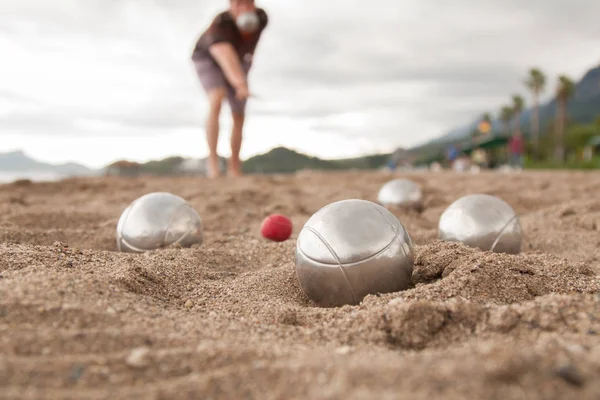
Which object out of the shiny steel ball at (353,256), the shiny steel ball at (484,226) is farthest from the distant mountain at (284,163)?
the shiny steel ball at (353,256)

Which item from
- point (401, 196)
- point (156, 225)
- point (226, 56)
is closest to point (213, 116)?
point (226, 56)

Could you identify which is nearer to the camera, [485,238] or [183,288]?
[183,288]

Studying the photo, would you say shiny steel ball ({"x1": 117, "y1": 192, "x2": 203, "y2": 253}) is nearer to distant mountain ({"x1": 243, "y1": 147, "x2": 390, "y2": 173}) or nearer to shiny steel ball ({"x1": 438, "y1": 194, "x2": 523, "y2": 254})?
shiny steel ball ({"x1": 438, "y1": 194, "x2": 523, "y2": 254})

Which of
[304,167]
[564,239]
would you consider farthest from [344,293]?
[304,167]

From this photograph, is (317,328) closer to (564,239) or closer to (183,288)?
(183,288)

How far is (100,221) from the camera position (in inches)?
203

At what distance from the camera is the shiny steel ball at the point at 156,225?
3.55 m

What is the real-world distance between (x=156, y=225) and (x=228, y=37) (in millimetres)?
4521

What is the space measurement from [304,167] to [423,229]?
52.0ft

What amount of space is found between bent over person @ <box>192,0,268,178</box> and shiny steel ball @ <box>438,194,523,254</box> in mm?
3999

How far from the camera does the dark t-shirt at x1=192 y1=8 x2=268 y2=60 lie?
23.8 ft

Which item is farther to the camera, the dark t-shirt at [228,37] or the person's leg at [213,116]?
the person's leg at [213,116]

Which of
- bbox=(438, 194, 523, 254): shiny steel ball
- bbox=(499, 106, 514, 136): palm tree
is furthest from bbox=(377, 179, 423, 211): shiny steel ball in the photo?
bbox=(499, 106, 514, 136): palm tree

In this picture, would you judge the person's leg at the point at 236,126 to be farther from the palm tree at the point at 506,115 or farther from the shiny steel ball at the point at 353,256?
the palm tree at the point at 506,115
